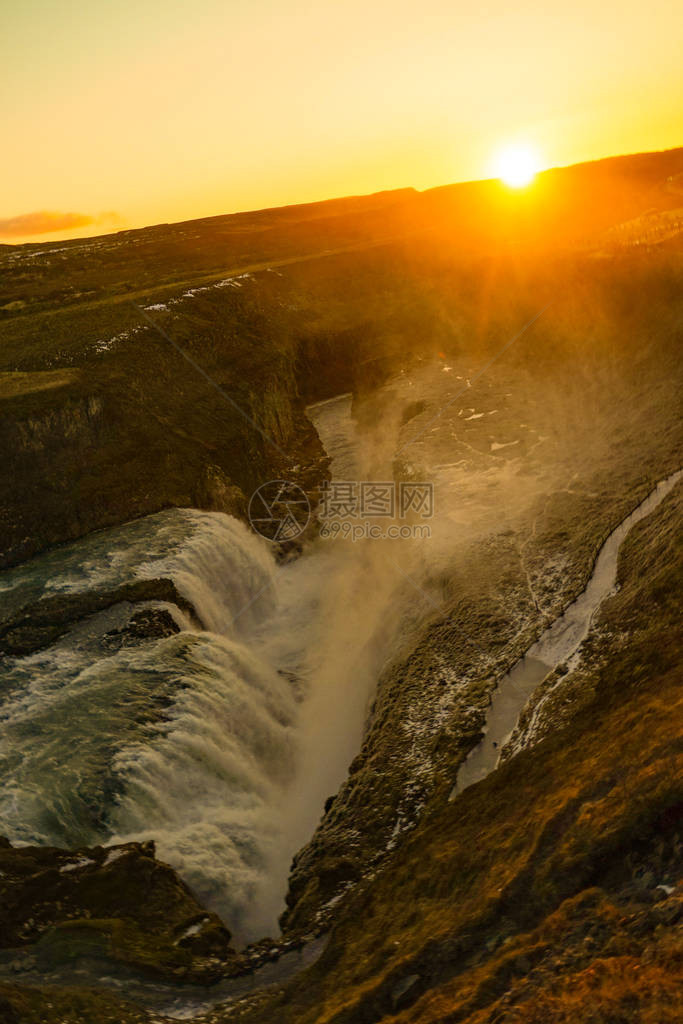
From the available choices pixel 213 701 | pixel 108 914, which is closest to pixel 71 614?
pixel 213 701

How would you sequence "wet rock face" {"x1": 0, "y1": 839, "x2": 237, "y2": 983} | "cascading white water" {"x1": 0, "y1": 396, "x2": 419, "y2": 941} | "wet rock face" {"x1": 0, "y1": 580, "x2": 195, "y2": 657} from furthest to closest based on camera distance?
"wet rock face" {"x1": 0, "y1": 580, "x2": 195, "y2": 657} < "cascading white water" {"x1": 0, "y1": 396, "x2": 419, "y2": 941} < "wet rock face" {"x1": 0, "y1": 839, "x2": 237, "y2": 983}

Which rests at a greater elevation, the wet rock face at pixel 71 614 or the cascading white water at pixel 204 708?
the wet rock face at pixel 71 614

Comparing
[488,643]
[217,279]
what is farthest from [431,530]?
[217,279]

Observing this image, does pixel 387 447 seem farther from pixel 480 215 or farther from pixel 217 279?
pixel 480 215

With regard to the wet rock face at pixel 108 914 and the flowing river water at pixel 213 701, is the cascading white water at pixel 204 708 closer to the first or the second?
the flowing river water at pixel 213 701

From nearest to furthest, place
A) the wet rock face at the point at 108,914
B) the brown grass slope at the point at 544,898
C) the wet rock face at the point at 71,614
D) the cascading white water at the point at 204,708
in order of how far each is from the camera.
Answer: the brown grass slope at the point at 544,898 < the wet rock face at the point at 108,914 < the cascading white water at the point at 204,708 < the wet rock face at the point at 71,614

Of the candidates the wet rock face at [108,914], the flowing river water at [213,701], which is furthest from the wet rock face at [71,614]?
the wet rock face at [108,914]

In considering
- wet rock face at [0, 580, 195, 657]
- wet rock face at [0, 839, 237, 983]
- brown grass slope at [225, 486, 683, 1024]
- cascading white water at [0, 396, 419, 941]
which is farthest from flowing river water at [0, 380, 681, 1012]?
brown grass slope at [225, 486, 683, 1024]

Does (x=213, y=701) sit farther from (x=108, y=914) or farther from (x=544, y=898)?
(x=544, y=898)

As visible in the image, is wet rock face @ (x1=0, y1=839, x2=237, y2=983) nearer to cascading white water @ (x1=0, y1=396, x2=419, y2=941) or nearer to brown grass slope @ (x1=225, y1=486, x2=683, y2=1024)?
cascading white water @ (x1=0, y1=396, x2=419, y2=941)
